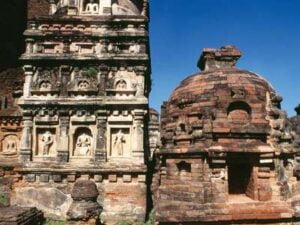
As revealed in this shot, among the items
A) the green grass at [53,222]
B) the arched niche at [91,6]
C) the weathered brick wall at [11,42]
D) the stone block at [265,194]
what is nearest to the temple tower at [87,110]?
the green grass at [53,222]

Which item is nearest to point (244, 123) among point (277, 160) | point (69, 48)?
point (277, 160)

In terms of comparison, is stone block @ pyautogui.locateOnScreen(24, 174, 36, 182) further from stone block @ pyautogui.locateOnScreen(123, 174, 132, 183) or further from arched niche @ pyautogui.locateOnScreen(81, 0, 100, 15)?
arched niche @ pyautogui.locateOnScreen(81, 0, 100, 15)

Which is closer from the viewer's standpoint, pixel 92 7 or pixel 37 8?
pixel 92 7

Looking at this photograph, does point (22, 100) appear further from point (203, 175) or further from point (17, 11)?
point (17, 11)

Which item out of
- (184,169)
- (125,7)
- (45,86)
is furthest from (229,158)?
(125,7)

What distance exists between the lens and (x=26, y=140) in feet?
48.9

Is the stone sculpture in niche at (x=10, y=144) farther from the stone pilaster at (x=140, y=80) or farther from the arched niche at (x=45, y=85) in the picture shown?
the stone pilaster at (x=140, y=80)

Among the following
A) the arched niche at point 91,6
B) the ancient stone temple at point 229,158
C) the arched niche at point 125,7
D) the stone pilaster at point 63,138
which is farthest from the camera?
the arched niche at point 125,7

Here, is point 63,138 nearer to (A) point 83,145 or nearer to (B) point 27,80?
Result: (A) point 83,145

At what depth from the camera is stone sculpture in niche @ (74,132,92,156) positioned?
49.1 ft

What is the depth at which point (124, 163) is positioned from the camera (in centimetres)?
1449

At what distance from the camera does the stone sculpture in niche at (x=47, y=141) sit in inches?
591

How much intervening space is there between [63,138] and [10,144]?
394 centimetres

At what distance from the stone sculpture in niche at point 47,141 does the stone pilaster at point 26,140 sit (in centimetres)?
53
